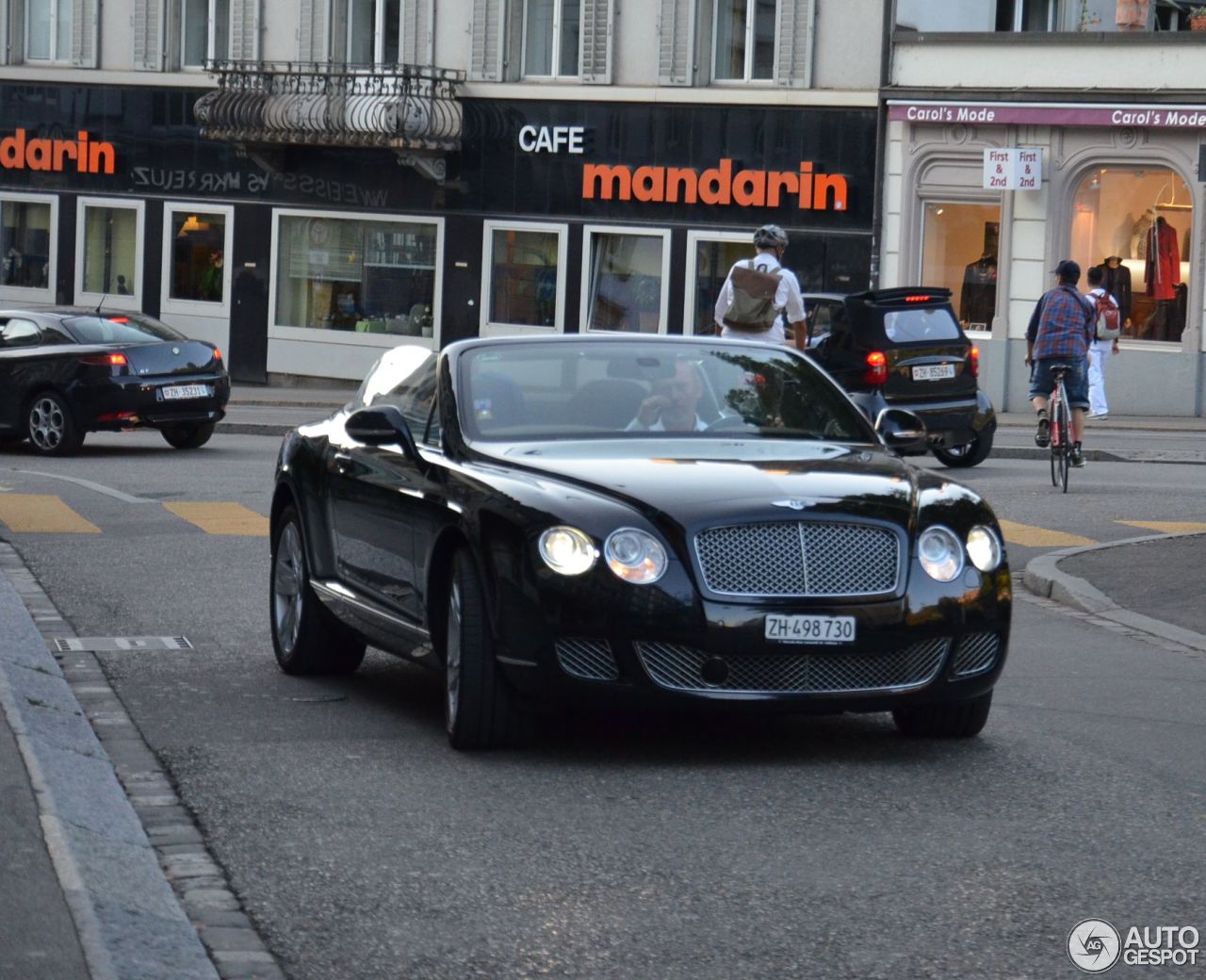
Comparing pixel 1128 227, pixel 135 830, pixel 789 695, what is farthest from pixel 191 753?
pixel 1128 227

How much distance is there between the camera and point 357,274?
38.1m

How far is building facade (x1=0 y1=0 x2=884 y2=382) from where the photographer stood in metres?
33.9

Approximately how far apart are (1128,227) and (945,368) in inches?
469

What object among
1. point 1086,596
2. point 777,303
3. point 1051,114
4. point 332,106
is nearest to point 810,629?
point 1086,596

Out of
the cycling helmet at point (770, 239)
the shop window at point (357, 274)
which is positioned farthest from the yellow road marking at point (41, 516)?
the shop window at point (357, 274)

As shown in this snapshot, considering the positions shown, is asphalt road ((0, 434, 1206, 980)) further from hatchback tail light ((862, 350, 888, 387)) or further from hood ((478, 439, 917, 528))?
hatchback tail light ((862, 350, 888, 387))

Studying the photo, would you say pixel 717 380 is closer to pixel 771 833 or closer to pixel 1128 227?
pixel 771 833

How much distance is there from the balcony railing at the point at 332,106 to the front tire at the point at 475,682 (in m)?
28.8

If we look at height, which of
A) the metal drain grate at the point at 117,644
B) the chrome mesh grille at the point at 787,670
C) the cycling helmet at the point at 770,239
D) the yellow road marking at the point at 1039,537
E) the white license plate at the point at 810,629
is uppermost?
the cycling helmet at the point at 770,239

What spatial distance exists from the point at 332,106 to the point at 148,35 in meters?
4.84

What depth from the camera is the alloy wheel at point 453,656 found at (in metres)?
7.71

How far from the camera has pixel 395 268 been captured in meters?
37.7

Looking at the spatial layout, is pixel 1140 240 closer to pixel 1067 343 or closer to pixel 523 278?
pixel 523 278

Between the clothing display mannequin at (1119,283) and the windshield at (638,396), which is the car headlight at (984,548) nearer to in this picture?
the windshield at (638,396)
